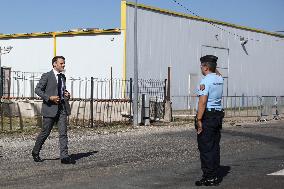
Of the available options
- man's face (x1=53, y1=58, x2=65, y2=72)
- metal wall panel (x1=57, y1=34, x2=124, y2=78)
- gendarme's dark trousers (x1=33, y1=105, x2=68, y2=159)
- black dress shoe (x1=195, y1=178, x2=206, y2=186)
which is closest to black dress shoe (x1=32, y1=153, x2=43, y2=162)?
gendarme's dark trousers (x1=33, y1=105, x2=68, y2=159)

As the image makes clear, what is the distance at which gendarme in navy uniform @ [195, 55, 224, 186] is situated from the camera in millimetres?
7191

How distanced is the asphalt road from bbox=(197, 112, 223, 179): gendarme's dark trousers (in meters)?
0.30

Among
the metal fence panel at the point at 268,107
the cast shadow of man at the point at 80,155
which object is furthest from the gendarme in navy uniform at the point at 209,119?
the metal fence panel at the point at 268,107

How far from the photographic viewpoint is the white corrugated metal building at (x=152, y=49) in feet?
87.1

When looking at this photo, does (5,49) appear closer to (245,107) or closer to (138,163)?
(245,107)

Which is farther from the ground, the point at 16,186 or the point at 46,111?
the point at 46,111

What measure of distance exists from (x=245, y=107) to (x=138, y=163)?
19.1 m

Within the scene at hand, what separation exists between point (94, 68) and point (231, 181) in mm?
20334

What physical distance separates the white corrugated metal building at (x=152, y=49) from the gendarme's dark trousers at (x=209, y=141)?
18.8 m

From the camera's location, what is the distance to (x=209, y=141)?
284 inches

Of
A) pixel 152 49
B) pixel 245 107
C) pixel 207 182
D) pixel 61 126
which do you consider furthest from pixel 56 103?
pixel 245 107

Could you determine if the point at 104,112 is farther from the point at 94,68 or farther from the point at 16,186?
the point at 16,186

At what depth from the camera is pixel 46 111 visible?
9148mm

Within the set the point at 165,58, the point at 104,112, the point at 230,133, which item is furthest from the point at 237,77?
the point at 230,133
